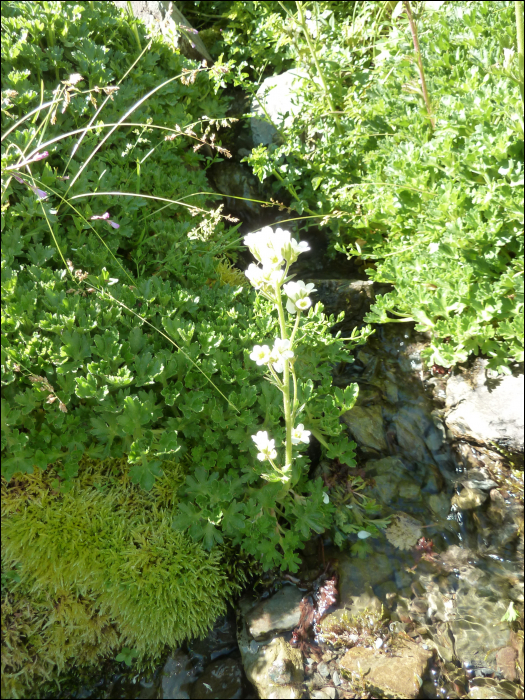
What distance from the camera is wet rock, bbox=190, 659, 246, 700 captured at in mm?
2605

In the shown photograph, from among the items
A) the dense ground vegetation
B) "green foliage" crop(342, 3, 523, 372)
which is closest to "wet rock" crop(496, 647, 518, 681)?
the dense ground vegetation

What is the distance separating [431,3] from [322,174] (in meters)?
1.78

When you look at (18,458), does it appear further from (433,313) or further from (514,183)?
(514,183)

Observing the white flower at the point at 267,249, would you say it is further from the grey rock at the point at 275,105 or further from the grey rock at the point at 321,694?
the grey rock at the point at 275,105

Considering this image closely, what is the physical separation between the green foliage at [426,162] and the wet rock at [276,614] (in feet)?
5.67

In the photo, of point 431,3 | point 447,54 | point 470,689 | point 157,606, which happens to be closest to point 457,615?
point 470,689

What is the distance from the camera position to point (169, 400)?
2.78 metres

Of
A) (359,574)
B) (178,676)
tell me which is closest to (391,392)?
(359,574)

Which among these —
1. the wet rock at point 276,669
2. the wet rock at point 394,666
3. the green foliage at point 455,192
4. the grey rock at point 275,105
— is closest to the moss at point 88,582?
the wet rock at point 276,669

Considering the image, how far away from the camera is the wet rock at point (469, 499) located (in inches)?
124

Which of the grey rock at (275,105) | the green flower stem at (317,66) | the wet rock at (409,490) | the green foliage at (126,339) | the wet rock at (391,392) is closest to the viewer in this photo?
the green foliage at (126,339)

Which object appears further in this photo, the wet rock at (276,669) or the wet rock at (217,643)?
the wet rock at (217,643)

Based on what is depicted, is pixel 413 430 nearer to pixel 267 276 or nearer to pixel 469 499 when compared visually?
pixel 469 499

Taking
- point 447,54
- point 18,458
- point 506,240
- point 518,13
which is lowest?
point 18,458
